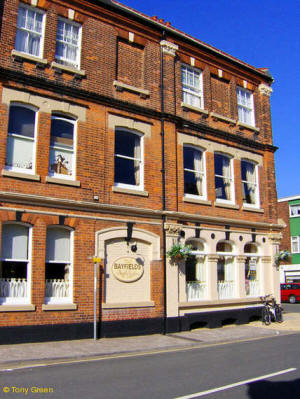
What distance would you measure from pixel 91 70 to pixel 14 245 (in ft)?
22.6

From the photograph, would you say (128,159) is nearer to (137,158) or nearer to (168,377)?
(137,158)

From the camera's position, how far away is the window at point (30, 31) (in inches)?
537

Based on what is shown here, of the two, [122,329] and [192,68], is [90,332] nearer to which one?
[122,329]

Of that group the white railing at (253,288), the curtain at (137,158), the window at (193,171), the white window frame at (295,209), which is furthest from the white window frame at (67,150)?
the white window frame at (295,209)

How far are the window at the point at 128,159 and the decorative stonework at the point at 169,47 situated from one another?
407 centimetres

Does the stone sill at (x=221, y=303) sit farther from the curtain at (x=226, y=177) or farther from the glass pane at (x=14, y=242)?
the glass pane at (x=14, y=242)

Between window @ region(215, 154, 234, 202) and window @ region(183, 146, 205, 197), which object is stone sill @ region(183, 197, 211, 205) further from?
window @ region(215, 154, 234, 202)

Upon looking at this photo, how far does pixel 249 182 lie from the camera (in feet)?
64.6

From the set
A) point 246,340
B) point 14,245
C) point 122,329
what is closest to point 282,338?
point 246,340

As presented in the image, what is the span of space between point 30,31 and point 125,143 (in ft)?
16.6

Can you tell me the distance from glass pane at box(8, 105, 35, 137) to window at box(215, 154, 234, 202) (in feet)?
28.3

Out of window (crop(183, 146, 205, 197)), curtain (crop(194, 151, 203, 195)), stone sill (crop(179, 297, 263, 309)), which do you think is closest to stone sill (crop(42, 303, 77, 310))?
stone sill (crop(179, 297, 263, 309))

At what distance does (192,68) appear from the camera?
59.8 feet

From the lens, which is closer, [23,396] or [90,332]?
[23,396]
